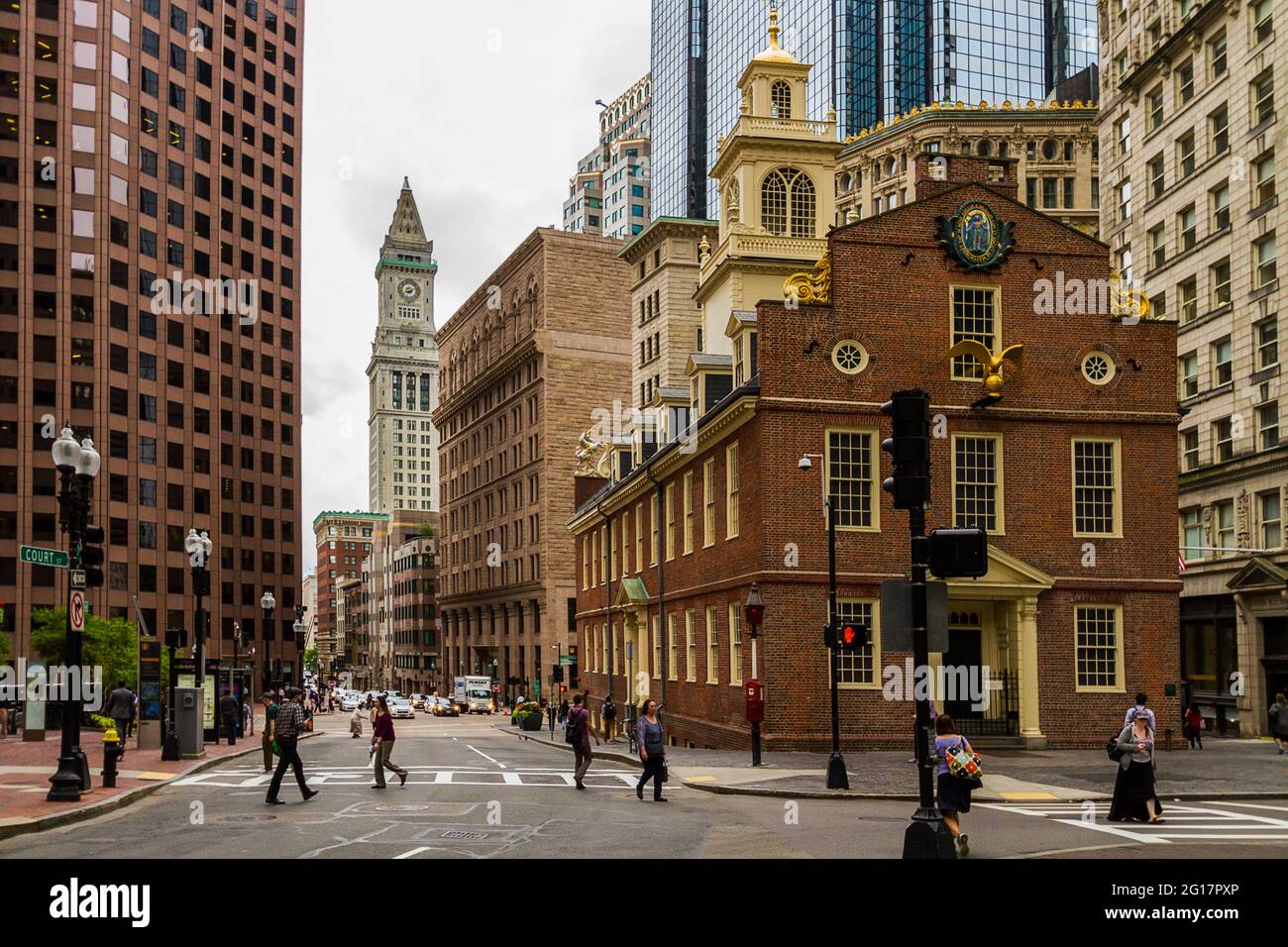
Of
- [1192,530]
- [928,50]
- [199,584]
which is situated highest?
[928,50]

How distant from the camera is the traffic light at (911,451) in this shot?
46.1ft

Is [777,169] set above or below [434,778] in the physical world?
above

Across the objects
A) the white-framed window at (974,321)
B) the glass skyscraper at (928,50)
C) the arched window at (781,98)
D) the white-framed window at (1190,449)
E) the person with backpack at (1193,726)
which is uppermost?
the glass skyscraper at (928,50)

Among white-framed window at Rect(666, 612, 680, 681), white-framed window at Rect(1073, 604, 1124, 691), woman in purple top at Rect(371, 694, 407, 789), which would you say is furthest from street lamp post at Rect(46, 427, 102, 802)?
white-framed window at Rect(1073, 604, 1124, 691)

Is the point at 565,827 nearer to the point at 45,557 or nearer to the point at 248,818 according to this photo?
the point at 248,818

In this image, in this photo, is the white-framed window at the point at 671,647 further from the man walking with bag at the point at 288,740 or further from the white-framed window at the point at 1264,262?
the white-framed window at the point at 1264,262

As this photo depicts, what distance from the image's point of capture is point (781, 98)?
4500 cm

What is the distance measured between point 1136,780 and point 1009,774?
749 centimetres

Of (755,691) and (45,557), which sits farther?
(755,691)

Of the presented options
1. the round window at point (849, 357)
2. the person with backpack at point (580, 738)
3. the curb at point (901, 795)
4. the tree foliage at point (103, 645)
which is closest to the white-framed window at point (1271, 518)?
the round window at point (849, 357)

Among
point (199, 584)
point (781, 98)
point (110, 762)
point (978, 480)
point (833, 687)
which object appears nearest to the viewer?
point (110, 762)

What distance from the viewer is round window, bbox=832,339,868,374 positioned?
3325 cm

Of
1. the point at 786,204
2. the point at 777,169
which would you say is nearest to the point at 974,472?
the point at 786,204

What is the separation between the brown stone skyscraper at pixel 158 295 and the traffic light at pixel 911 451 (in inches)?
3405
